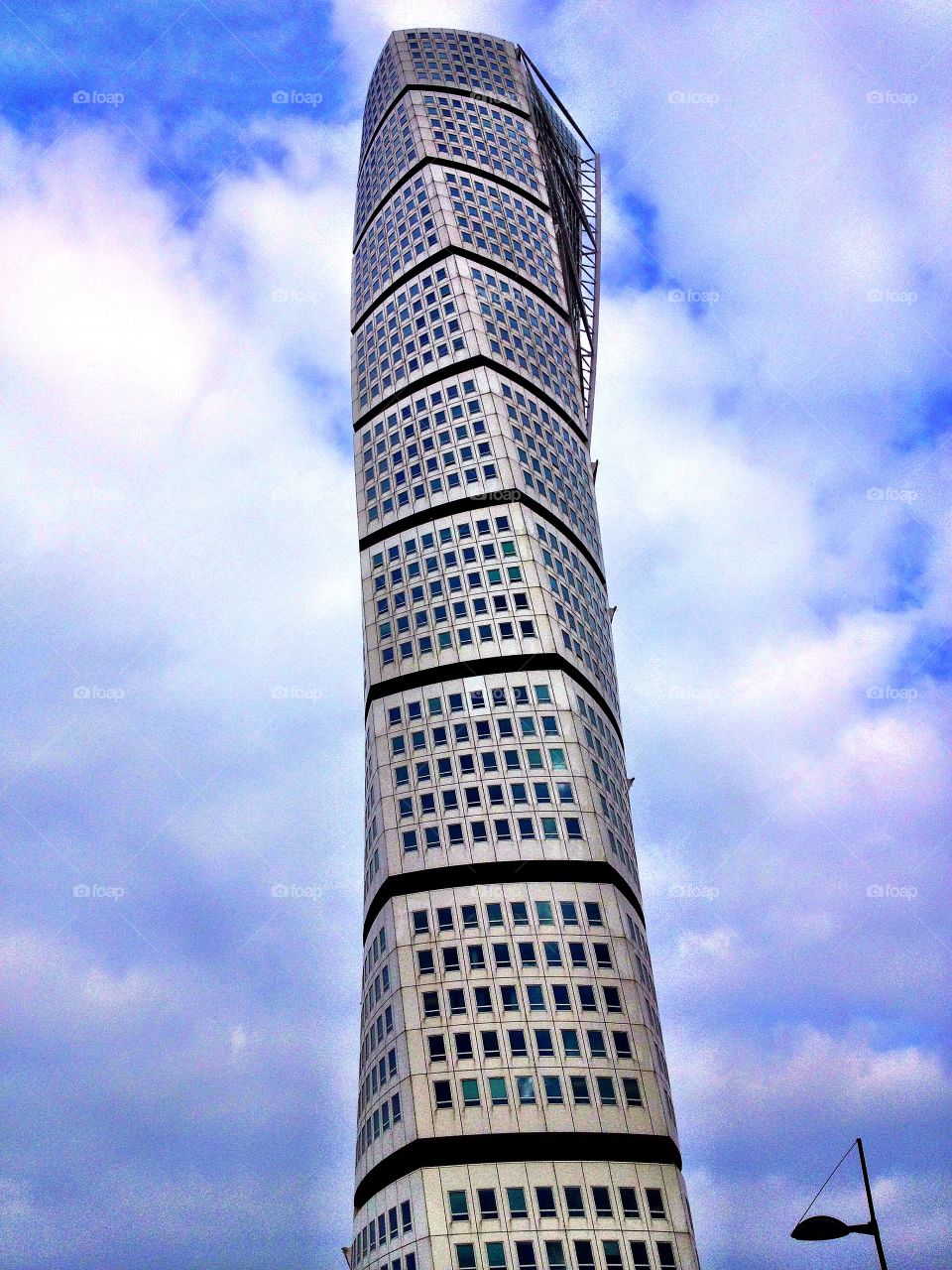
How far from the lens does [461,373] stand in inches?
3012

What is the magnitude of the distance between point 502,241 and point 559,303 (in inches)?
253

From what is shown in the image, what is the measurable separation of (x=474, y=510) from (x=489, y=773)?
1771 cm

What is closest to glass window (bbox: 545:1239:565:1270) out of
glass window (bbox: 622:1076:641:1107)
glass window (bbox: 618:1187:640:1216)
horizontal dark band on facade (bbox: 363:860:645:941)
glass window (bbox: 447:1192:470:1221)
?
glass window (bbox: 618:1187:640:1216)

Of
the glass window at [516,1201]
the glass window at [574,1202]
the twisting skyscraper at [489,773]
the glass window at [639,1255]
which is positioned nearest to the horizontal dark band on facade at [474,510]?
the twisting skyscraper at [489,773]

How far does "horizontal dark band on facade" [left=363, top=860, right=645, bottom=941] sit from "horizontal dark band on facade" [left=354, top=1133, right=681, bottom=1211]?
37.4 ft

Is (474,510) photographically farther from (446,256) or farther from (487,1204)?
(487,1204)

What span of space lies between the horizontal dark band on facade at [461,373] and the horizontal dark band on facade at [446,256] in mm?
10210

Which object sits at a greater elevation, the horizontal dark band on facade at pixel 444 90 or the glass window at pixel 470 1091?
the horizontal dark band on facade at pixel 444 90

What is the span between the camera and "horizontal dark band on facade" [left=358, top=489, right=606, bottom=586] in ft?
229

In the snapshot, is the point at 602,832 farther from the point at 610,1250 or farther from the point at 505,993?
the point at 610,1250

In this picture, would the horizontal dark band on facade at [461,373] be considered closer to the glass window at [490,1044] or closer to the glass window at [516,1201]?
the glass window at [490,1044]

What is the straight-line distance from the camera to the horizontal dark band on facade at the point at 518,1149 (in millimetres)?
48031

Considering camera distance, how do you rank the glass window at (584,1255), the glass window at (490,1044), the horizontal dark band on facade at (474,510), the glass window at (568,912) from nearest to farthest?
1. the glass window at (584,1255)
2. the glass window at (490,1044)
3. the glass window at (568,912)
4. the horizontal dark band on facade at (474,510)

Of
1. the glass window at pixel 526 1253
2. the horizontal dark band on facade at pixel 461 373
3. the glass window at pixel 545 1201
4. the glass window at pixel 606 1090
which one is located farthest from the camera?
the horizontal dark band on facade at pixel 461 373
